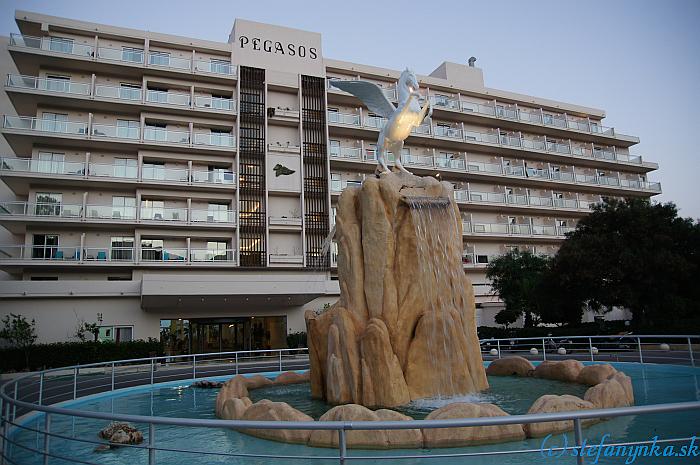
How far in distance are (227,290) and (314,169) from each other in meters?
14.7

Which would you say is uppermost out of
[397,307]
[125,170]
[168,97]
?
[168,97]

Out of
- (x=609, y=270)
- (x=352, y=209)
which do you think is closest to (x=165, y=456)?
(x=352, y=209)

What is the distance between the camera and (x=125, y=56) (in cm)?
3919

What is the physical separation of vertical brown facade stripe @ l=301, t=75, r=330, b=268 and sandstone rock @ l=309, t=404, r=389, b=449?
32.3 m

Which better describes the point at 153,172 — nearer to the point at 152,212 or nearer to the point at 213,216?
the point at 152,212

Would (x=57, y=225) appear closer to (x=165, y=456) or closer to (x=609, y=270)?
(x=165, y=456)

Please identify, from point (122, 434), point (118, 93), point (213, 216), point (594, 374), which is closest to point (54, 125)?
point (118, 93)

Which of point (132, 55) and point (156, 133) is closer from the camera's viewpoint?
point (156, 133)

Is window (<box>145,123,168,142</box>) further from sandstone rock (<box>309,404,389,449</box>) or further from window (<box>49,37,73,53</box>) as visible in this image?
sandstone rock (<box>309,404,389,449</box>)

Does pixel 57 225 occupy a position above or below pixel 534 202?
below

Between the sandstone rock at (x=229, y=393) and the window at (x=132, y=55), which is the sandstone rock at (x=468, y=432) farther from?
the window at (x=132, y=55)

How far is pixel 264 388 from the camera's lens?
16391mm

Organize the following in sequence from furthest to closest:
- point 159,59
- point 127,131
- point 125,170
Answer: point 159,59 → point 127,131 → point 125,170

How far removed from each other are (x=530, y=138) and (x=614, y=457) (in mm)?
52894
